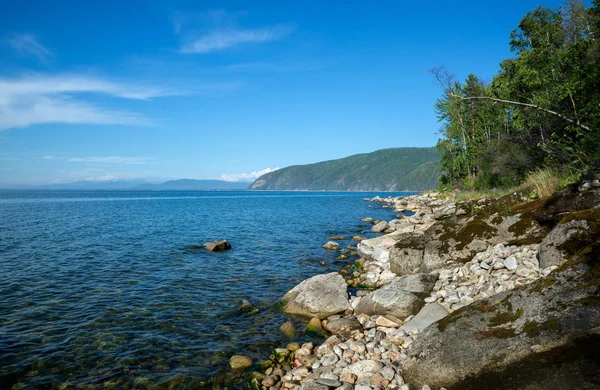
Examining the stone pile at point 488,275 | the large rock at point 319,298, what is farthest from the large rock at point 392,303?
the large rock at point 319,298

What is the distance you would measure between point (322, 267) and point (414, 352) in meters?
12.0

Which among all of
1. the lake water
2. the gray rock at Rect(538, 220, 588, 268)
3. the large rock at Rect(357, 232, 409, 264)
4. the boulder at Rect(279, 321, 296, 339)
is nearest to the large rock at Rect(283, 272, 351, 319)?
the lake water

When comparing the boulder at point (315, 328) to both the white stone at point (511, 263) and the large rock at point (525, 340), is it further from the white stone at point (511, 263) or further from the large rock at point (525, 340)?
the white stone at point (511, 263)

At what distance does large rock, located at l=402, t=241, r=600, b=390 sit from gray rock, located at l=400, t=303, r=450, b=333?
67.0 inches

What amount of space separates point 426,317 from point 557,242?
4010 mm

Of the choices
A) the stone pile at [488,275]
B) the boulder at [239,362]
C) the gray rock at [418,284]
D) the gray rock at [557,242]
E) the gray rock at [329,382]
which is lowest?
the boulder at [239,362]

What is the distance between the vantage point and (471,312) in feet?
22.2

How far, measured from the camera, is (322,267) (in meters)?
18.7

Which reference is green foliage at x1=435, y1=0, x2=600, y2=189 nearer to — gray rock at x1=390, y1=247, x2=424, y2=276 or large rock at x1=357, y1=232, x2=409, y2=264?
gray rock at x1=390, y1=247, x2=424, y2=276

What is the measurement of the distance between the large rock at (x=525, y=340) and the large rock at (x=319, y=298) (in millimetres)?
4985

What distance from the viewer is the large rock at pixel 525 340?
15.5ft

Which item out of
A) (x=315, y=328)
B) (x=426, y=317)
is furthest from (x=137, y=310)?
(x=426, y=317)

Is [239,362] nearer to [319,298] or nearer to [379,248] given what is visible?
[319,298]

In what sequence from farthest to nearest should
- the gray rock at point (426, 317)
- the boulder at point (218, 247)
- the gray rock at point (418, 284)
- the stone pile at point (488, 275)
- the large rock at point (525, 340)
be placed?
the boulder at point (218, 247), the gray rock at point (418, 284), the stone pile at point (488, 275), the gray rock at point (426, 317), the large rock at point (525, 340)
